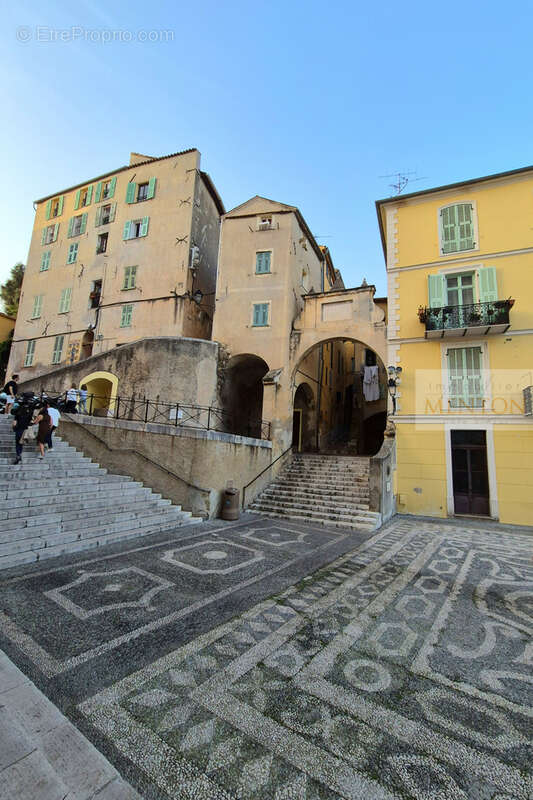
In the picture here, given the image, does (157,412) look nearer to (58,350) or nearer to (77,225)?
(58,350)

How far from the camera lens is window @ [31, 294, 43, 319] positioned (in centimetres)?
2288

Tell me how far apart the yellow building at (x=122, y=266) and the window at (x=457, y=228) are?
38.2 ft

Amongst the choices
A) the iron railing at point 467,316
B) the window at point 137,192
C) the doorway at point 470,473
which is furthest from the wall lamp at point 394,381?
the window at point 137,192

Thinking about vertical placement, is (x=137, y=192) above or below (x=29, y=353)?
above

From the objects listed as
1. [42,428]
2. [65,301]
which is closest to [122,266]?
[65,301]

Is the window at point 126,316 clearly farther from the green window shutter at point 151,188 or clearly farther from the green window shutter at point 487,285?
the green window shutter at point 487,285

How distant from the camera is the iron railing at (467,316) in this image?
38.0 ft

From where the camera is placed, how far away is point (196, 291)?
1895cm

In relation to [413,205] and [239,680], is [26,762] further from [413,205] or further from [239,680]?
[413,205]

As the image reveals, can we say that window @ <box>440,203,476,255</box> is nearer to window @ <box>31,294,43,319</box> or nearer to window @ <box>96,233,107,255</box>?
window @ <box>96,233,107,255</box>

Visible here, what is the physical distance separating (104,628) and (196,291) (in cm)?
1749

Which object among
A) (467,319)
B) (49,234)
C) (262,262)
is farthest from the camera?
(49,234)

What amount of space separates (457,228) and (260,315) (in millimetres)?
8457

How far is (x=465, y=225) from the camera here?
1307cm
